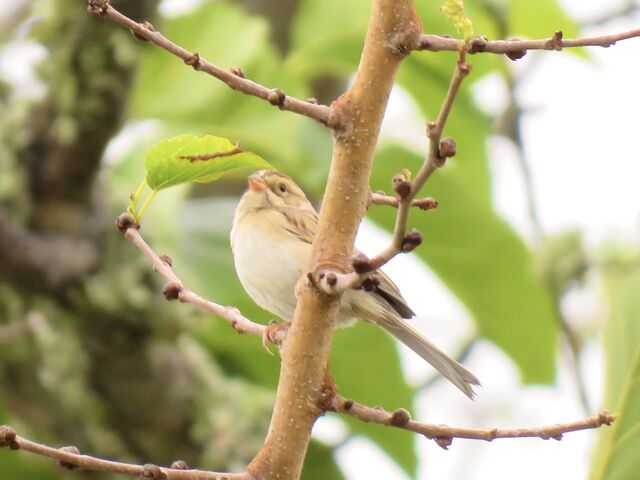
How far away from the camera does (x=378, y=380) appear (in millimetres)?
3992

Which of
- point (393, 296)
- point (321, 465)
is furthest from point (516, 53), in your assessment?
point (321, 465)

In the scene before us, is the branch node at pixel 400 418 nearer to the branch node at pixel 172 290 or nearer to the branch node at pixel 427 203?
the branch node at pixel 427 203

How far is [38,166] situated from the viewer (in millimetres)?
3582

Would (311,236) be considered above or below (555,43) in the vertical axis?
above

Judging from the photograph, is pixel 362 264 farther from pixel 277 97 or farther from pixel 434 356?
pixel 434 356

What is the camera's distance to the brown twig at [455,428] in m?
1.50

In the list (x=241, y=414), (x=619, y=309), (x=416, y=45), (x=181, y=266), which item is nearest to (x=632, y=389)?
(x=619, y=309)

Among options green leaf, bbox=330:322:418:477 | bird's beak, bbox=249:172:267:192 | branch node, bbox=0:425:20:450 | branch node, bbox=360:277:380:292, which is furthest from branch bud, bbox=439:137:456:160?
green leaf, bbox=330:322:418:477

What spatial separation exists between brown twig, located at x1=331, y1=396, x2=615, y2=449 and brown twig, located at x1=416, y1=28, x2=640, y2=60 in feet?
1.53

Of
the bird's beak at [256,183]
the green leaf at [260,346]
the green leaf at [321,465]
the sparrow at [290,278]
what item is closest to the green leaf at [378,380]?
the green leaf at [260,346]

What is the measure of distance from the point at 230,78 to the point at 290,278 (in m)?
1.44

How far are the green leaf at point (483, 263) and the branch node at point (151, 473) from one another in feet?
8.45

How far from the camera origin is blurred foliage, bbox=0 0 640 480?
3582 mm

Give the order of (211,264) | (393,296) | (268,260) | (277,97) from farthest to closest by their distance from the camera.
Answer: (211,264) < (268,260) < (393,296) < (277,97)
